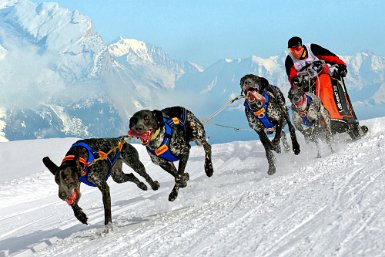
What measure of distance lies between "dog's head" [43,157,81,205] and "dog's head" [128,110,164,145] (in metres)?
0.78

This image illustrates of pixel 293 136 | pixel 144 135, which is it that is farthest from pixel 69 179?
pixel 293 136

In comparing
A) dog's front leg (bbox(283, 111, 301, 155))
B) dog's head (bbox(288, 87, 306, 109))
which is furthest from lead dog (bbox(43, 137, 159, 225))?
dog's head (bbox(288, 87, 306, 109))

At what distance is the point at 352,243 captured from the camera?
3.97m

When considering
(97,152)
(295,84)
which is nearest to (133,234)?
(97,152)

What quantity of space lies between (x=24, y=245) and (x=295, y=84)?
5.72 metres

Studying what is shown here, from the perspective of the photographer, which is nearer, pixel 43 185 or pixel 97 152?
pixel 97 152

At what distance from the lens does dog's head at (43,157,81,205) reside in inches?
237

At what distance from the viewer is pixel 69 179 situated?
6043 millimetres

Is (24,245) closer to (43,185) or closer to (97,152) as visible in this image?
(97,152)

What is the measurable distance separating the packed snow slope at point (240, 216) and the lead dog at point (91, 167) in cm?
51

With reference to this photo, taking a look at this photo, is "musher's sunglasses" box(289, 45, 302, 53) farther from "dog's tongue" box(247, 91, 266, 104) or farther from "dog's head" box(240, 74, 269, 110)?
"dog's tongue" box(247, 91, 266, 104)

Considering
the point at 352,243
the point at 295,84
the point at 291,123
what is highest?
the point at 295,84

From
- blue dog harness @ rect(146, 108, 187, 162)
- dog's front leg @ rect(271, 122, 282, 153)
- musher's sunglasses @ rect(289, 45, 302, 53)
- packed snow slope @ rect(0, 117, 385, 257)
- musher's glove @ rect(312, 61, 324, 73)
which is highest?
musher's sunglasses @ rect(289, 45, 302, 53)

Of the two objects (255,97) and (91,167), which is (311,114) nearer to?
(255,97)
